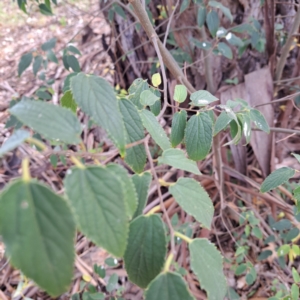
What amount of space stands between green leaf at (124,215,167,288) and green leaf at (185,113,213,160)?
216 millimetres

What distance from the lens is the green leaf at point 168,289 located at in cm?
30

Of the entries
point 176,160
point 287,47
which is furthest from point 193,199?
point 287,47

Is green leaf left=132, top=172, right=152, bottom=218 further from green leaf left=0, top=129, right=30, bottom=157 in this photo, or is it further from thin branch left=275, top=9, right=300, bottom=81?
thin branch left=275, top=9, right=300, bottom=81

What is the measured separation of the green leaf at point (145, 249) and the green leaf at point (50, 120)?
0.41ft

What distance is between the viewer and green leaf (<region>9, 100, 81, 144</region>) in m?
0.29

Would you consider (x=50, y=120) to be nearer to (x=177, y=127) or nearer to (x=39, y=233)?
(x=39, y=233)

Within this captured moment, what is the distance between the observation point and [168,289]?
30 cm

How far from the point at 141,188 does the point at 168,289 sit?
12cm

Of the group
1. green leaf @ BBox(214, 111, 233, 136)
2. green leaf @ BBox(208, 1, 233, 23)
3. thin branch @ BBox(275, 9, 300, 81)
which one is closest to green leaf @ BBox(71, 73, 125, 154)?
green leaf @ BBox(214, 111, 233, 136)

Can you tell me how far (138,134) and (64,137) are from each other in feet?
0.56

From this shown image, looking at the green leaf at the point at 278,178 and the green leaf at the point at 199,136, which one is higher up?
the green leaf at the point at 199,136

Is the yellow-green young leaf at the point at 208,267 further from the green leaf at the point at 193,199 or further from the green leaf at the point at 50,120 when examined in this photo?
the green leaf at the point at 50,120

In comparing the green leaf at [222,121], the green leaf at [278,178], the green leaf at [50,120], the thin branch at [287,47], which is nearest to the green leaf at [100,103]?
the green leaf at [50,120]

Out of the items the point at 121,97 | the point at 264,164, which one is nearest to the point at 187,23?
the point at 264,164
